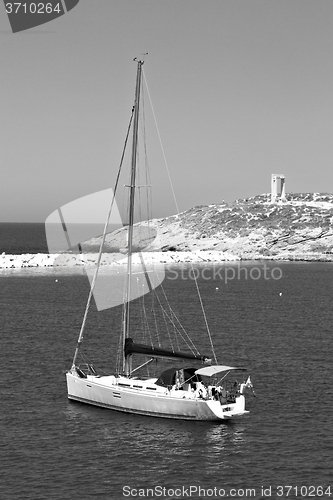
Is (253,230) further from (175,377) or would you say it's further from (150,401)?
(150,401)

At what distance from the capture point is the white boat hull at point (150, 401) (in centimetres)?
3172

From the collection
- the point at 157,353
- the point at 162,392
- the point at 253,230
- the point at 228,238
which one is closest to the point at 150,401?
the point at 162,392

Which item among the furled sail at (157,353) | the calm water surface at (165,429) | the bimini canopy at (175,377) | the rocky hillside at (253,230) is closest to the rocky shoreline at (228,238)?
the rocky hillside at (253,230)

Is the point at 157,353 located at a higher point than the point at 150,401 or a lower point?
higher

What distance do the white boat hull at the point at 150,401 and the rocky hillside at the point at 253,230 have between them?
97.9 meters

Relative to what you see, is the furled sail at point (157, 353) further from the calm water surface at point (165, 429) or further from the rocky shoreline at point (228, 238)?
the rocky shoreline at point (228, 238)

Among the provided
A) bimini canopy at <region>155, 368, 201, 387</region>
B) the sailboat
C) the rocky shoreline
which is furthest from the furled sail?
the rocky shoreline

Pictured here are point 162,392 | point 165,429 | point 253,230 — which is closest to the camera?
point 165,429

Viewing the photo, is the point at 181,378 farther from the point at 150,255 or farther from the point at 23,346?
the point at 150,255

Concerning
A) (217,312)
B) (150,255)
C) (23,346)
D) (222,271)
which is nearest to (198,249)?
(150,255)

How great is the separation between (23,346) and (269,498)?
1105 inches

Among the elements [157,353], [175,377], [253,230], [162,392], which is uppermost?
Answer: [253,230]

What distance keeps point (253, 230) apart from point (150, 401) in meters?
120

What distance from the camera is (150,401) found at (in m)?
32.4
